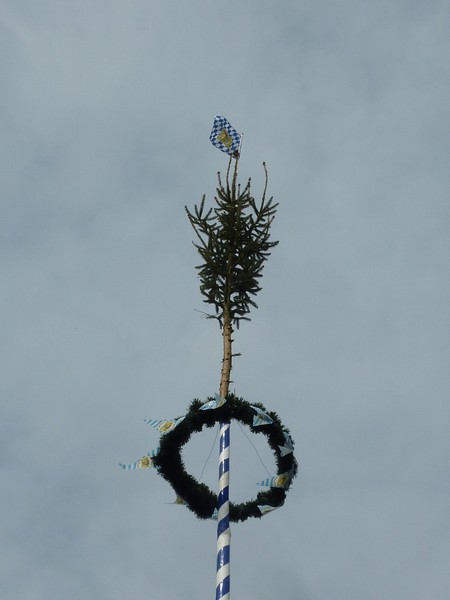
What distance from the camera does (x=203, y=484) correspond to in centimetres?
1825


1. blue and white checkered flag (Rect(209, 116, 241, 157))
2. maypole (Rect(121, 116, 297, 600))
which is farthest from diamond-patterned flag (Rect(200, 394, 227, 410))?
blue and white checkered flag (Rect(209, 116, 241, 157))

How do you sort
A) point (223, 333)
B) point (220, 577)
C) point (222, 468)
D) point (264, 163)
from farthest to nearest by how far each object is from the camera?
point (264, 163) → point (223, 333) → point (222, 468) → point (220, 577)

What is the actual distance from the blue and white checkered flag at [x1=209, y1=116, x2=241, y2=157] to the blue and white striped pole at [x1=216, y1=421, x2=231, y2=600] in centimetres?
727

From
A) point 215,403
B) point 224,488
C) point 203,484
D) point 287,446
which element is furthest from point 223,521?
point 215,403

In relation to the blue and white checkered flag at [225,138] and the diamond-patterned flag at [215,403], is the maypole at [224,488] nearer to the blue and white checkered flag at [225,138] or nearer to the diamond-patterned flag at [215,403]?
the diamond-patterned flag at [215,403]

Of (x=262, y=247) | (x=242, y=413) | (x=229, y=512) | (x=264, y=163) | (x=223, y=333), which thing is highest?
(x=264, y=163)

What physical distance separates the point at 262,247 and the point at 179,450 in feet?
17.1

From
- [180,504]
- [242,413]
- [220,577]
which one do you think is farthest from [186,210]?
[220,577]

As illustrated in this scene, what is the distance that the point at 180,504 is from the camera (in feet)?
59.6

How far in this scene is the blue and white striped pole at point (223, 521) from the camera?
53.8 ft

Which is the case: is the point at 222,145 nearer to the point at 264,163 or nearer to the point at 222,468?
the point at 264,163

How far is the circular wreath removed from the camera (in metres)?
18.0

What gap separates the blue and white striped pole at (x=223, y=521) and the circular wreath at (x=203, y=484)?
38 centimetres

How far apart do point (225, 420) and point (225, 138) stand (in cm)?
755
